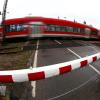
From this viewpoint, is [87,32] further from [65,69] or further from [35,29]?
[65,69]

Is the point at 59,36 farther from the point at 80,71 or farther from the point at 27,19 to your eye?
the point at 80,71

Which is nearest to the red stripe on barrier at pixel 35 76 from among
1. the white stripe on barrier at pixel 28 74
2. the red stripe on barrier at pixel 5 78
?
the white stripe on barrier at pixel 28 74

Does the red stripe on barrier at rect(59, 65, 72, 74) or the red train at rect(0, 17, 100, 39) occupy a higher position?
the red stripe on barrier at rect(59, 65, 72, 74)

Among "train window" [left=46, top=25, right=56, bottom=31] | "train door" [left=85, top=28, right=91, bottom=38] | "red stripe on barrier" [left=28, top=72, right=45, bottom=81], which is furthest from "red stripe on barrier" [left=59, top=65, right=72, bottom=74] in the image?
"train door" [left=85, top=28, right=91, bottom=38]

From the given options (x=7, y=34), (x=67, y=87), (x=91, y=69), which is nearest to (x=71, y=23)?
(x=7, y=34)

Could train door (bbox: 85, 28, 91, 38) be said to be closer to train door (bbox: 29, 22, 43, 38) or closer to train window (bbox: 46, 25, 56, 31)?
train window (bbox: 46, 25, 56, 31)

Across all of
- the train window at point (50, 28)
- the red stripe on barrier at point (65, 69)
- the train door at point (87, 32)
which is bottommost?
the train door at point (87, 32)

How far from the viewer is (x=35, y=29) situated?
41125 mm

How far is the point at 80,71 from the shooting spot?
51.7 feet

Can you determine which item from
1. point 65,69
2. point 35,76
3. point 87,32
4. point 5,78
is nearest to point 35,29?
point 87,32

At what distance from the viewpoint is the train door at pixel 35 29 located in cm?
4141

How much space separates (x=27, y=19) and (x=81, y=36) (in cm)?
1022

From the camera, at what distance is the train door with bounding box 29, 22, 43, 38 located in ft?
136

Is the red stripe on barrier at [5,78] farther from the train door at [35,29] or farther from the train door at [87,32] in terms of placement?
the train door at [87,32]
